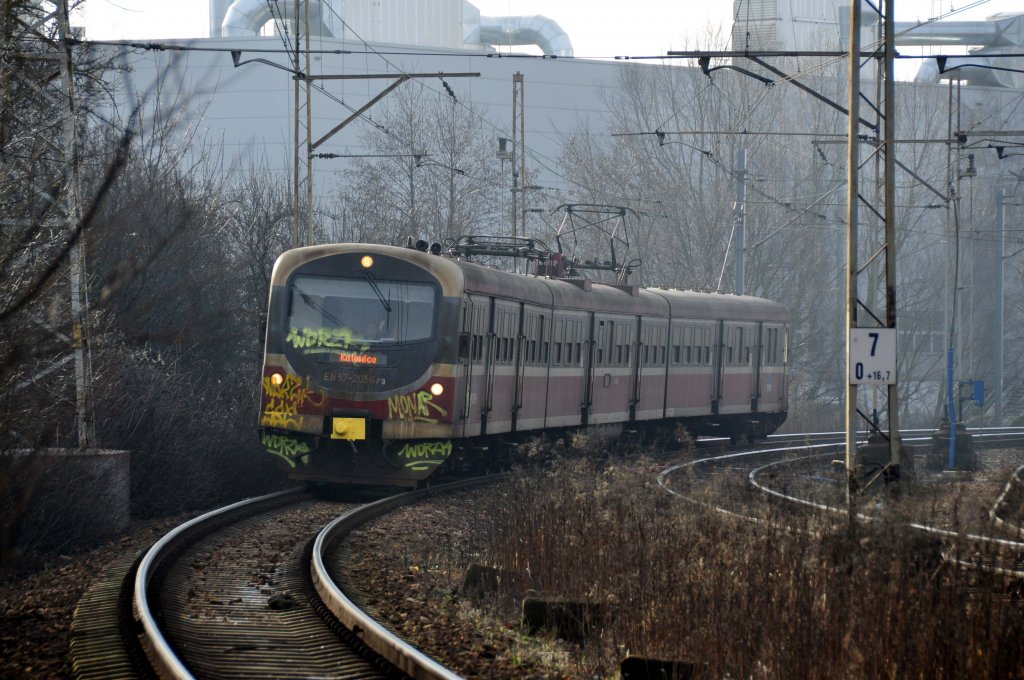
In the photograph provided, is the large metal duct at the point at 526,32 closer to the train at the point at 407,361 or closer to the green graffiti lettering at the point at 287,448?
the train at the point at 407,361

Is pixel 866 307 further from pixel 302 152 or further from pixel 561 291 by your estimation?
pixel 302 152

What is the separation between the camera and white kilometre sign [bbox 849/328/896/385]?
45.5 feet

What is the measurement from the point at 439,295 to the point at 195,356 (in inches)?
292

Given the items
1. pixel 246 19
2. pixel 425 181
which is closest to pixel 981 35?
pixel 425 181

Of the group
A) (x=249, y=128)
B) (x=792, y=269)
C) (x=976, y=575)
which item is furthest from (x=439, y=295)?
(x=249, y=128)

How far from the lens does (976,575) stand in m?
7.62

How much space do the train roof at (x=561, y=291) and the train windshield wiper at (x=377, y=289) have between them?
1.02 ft

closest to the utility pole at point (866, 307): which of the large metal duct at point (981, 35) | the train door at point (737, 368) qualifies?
the train door at point (737, 368)

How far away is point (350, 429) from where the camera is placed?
635 inches

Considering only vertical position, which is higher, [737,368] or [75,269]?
[75,269]

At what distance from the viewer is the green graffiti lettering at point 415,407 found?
1625 cm

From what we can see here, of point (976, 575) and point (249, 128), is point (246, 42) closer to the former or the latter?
point (249, 128)

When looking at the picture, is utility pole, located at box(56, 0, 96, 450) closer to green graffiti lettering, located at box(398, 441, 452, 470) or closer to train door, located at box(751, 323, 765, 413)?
green graffiti lettering, located at box(398, 441, 452, 470)

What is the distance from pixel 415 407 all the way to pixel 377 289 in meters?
1.56
